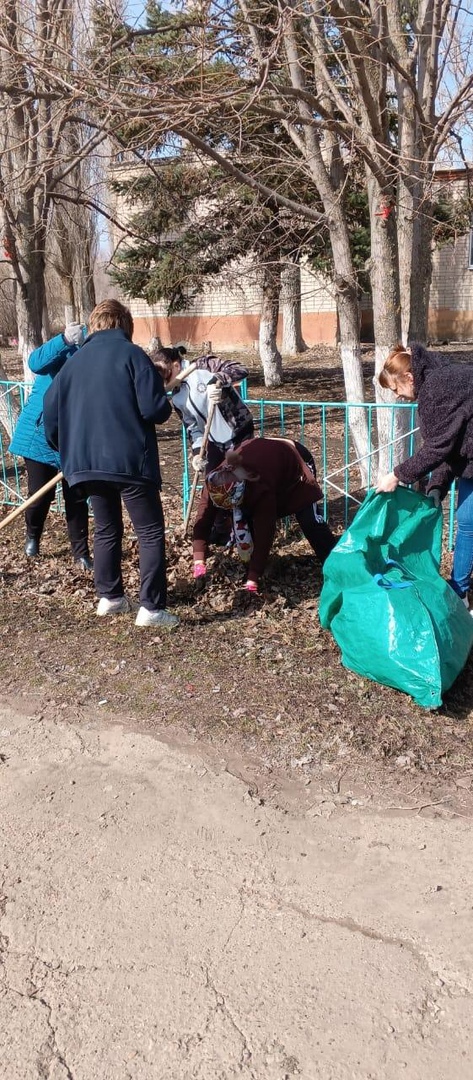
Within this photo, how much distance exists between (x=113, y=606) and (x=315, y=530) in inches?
48.3

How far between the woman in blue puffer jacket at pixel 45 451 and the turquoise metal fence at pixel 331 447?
998mm

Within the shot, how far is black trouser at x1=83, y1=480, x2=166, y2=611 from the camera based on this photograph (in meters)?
3.85

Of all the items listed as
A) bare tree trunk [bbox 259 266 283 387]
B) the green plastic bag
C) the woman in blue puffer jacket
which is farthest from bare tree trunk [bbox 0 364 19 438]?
bare tree trunk [bbox 259 266 283 387]

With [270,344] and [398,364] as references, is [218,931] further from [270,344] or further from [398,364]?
[270,344]

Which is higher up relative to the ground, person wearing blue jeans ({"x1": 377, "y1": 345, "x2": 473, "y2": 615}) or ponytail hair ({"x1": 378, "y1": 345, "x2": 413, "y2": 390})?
ponytail hair ({"x1": 378, "y1": 345, "x2": 413, "y2": 390})

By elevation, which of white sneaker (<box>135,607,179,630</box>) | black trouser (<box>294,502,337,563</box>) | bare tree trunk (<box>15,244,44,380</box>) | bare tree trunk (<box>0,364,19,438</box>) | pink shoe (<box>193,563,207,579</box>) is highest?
bare tree trunk (<box>15,244,44,380</box>)

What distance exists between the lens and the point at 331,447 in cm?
841

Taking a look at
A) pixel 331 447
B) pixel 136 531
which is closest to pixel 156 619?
pixel 136 531

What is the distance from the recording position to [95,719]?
334 centimetres

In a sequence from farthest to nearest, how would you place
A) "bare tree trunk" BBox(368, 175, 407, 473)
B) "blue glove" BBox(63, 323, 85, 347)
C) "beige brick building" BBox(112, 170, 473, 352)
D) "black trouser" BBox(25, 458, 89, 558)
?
1. "beige brick building" BBox(112, 170, 473, 352)
2. "bare tree trunk" BBox(368, 175, 407, 473)
3. "black trouser" BBox(25, 458, 89, 558)
4. "blue glove" BBox(63, 323, 85, 347)

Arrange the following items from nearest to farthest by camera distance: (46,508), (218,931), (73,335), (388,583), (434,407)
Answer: (218,931) < (388,583) < (434,407) < (73,335) < (46,508)

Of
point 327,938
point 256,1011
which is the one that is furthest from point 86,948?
point 327,938

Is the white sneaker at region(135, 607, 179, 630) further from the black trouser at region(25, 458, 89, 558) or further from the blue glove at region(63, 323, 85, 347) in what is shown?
the blue glove at region(63, 323, 85, 347)

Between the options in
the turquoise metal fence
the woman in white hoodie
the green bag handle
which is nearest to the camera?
the green bag handle
